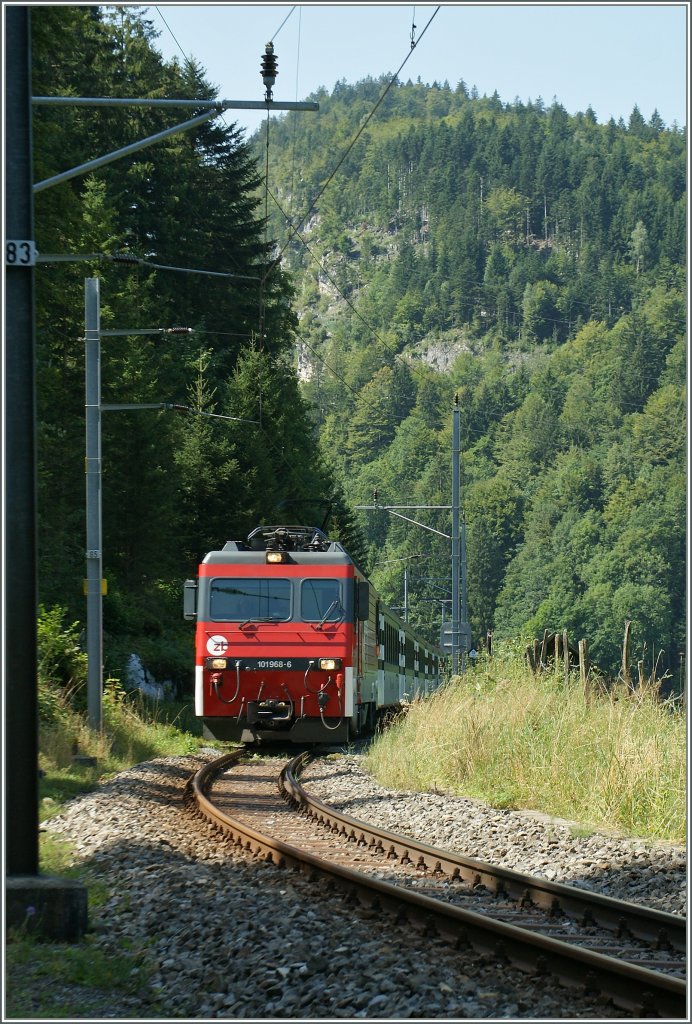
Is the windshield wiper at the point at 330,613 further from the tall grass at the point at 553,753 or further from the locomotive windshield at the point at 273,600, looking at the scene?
the tall grass at the point at 553,753

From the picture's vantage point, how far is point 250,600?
64.6 ft

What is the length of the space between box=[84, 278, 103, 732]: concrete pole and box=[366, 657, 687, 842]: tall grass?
4271 millimetres

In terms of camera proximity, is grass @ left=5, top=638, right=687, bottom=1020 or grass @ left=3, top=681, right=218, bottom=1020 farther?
grass @ left=5, top=638, right=687, bottom=1020

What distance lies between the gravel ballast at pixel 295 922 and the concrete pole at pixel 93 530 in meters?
5.63

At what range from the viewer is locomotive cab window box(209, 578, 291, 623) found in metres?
19.6

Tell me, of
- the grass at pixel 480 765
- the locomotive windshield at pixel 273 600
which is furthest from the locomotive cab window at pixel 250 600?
the grass at pixel 480 765

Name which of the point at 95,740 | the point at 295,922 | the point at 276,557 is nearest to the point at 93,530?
the point at 276,557

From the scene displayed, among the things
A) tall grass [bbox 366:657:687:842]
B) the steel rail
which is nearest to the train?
tall grass [bbox 366:657:687:842]

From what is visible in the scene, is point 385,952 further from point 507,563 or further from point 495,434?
point 495,434

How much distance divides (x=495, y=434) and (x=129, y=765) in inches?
4556

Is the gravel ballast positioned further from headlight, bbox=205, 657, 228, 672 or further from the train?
headlight, bbox=205, 657, 228, 672

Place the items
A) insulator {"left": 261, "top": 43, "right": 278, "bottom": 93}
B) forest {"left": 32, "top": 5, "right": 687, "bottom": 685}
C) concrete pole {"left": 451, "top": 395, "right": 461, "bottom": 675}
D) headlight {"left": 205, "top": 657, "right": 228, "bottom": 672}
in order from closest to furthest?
insulator {"left": 261, "top": 43, "right": 278, "bottom": 93}
headlight {"left": 205, "top": 657, "right": 228, "bottom": 672}
concrete pole {"left": 451, "top": 395, "right": 461, "bottom": 675}
forest {"left": 32, "top": 5, "right": 687, "bottom": 685}

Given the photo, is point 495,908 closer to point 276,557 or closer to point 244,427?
point 276,557

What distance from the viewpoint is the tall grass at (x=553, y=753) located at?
11633mm
